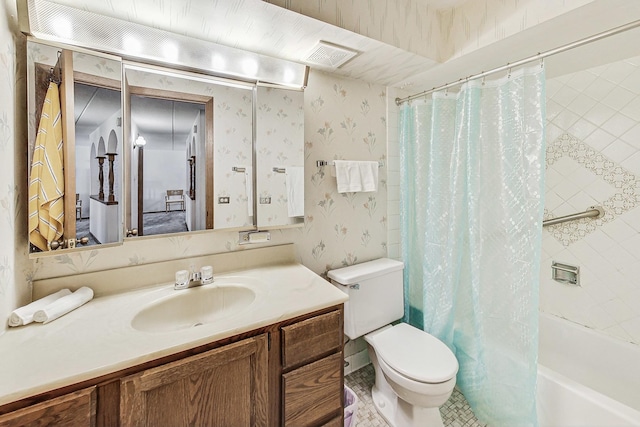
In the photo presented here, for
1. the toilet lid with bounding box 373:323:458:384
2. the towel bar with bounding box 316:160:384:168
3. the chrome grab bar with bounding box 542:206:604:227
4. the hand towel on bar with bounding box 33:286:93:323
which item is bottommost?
the toilet lid with bounding box 373:323:458:384

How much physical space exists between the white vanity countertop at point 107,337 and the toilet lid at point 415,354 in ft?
1.84

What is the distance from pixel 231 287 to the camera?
1231mm

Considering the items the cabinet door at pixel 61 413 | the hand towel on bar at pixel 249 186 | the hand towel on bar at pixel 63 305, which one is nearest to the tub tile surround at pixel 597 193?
the hand towel on bar at pixel 249 186

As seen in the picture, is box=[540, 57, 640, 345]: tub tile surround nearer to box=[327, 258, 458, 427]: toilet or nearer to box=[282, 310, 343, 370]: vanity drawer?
box=[327, 258, 458, 427]: toilet

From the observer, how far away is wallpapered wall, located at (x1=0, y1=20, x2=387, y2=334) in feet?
2.90

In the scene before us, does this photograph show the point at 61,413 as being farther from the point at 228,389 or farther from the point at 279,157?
the point at 279,157

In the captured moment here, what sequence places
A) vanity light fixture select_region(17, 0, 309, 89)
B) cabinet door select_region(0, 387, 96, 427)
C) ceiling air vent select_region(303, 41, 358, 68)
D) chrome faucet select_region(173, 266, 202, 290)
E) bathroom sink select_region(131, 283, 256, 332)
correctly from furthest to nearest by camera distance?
ceiling air vent select_region(303, 41, 358, 68) < chrome faucet select_region(173, 266, 202, 290) < bathroom sink select_region(131, 283, 256, 332) < vanity light fixture select_region(17, 0, 309, 89) < cabinet door select_region(0, 387, 96, 427)

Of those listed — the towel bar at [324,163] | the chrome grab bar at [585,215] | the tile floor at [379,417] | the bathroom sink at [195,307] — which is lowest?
→ the tile floor at [379,417]

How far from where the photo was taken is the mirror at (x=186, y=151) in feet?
3.87


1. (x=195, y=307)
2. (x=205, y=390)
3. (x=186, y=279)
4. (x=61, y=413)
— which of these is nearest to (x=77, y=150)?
(x=186, y=279)

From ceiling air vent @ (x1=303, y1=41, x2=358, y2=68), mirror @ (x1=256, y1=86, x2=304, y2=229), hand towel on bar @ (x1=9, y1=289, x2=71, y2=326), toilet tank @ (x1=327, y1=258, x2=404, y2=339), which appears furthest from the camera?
toilet tank @ (x1=327, y1=258, x2=404, y2=339)

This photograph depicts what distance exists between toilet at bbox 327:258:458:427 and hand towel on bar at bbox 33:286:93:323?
1149mm

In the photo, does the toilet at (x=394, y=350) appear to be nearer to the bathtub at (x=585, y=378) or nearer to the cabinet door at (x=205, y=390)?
the bathtub at (x=585, y=378)

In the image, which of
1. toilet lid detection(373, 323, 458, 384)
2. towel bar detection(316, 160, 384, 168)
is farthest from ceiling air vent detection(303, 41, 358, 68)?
toilet lid detection(373, 323, 458, 384)
